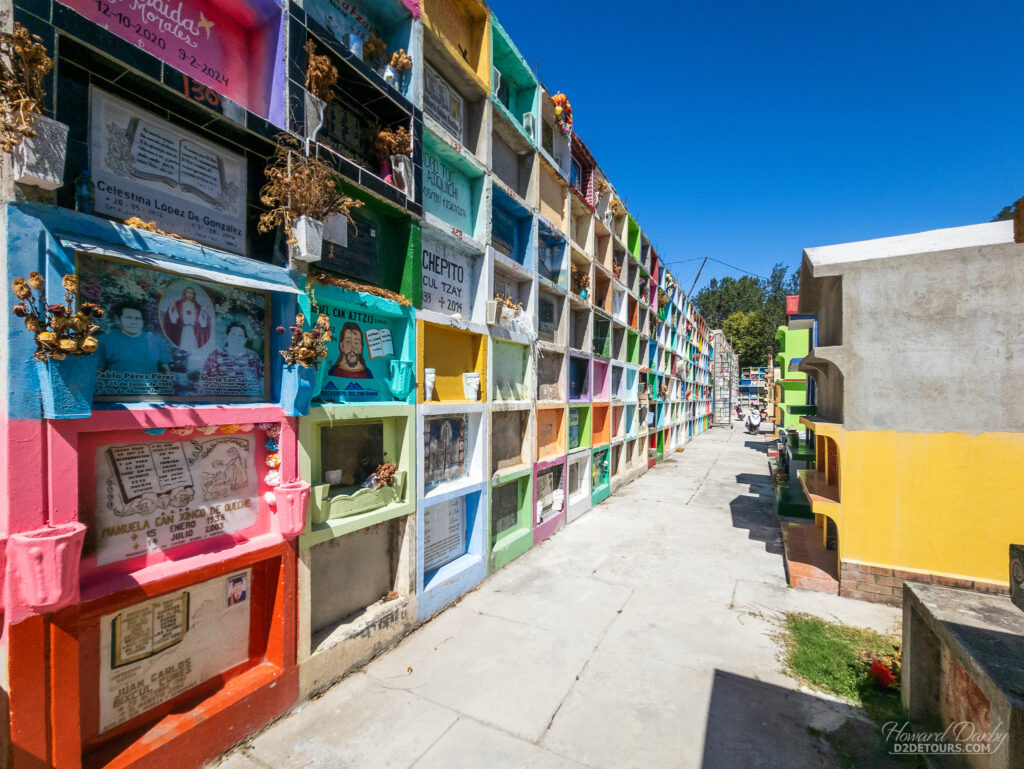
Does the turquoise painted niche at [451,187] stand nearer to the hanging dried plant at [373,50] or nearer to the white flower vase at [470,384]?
the hanging dried plant at [373,50]

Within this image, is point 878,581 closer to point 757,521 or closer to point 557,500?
point 757,521

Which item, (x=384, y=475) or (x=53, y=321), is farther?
(x=384, y=475)

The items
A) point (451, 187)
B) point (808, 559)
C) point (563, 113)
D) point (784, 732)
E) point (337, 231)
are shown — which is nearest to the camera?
point (784, 732)

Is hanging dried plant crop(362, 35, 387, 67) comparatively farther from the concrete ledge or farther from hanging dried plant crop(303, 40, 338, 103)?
the concrete ledge

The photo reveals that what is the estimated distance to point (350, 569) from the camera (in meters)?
5.24

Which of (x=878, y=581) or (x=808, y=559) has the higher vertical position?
(x=878, y=581)

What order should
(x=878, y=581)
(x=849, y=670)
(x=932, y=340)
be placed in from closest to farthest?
1. (x=849, y=670)
2. (x=932, y=340)
3. (x=878, y=581)

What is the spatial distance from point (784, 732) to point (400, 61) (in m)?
8.44

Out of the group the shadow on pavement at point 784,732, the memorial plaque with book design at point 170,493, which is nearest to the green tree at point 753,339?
the shadow on pavement at point 784,732

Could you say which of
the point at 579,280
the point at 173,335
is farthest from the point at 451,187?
the point at 579,280

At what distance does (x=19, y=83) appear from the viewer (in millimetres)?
2639

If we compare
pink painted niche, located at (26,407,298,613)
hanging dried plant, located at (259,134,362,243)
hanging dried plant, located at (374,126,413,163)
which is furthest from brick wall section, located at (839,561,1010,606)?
hanging dried plant, located at (374,126,413,163)

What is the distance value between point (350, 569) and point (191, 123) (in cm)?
473

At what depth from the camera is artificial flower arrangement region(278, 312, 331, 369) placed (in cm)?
402
